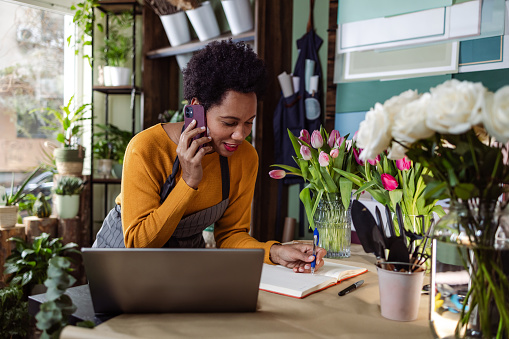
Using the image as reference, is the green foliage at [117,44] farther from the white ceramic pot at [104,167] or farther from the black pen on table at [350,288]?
the black pen on table at [350,288]

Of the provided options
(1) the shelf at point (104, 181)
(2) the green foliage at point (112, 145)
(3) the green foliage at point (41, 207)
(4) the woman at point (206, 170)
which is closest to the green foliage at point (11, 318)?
(3) the green foliage at point (41, 207)

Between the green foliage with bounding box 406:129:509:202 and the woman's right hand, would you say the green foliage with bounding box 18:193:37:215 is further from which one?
the green foliage with bounding box 406:129:509:202

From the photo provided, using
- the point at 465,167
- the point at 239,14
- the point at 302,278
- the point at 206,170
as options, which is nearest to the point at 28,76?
the point at 239,14

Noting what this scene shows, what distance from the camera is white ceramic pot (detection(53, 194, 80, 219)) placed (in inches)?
127

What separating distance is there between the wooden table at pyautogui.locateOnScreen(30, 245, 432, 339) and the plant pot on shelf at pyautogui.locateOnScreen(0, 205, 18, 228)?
85.5 inches

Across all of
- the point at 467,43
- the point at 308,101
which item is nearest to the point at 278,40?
the point at 308,101

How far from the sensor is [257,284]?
96 cm

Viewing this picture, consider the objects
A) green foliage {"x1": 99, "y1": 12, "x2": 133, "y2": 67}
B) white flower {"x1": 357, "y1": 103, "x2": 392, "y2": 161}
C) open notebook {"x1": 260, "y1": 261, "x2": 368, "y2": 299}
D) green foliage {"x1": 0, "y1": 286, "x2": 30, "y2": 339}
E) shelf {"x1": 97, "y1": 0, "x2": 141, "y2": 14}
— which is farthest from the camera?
green foliage {"x1": 99, "y1": 12, "x2": 133, "y2": 67}

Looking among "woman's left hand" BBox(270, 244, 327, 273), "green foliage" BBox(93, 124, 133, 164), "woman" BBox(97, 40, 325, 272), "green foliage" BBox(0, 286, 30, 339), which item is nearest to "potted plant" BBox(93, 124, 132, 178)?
"green foliage" BBox(93, 124, 133, 164)

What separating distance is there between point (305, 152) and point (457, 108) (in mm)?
800

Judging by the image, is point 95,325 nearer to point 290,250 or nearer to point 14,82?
point 290,250

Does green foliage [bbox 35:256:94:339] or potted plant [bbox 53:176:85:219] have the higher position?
green foliage [bbox 35:256:94:339]

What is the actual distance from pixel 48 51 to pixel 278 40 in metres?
1.84

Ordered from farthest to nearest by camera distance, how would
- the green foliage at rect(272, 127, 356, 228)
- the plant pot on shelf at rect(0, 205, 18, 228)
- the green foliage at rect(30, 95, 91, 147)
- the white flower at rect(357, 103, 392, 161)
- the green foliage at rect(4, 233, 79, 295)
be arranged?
1. the green foliage at rect(30, 95, 91, 147)
2. the plant pot on shelf at rect(0, 205, 18, 228)
3. the green foliage at rect(4, 233, 79, 295)
4. the green foliage at rect(272, 127, 356, 228)
5. the white flower at rect(357, 103, 392, 161)
